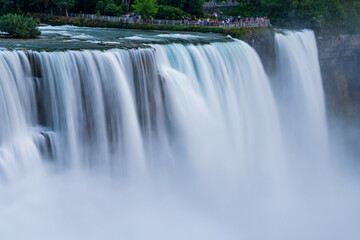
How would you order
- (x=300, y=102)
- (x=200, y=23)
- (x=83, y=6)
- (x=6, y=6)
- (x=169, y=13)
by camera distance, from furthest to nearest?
1. (x=83, y=6)
2. (x=6, y=6)
3. (x=169, y=13)
4. (x=200, y=23)
5. (x=300, y=102)

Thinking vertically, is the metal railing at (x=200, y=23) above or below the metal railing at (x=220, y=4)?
below

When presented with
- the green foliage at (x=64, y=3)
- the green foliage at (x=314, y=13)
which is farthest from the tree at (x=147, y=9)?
the green foliage at (x=314, y=13)

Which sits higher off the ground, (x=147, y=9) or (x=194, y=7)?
(x=194, y=7)

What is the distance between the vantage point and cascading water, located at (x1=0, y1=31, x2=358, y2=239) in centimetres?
1435

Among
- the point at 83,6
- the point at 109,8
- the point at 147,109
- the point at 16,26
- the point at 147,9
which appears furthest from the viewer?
the point at 83,6

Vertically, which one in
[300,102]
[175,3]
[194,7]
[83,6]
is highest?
[175,3]

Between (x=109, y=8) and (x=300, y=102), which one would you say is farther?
(x=109, y=8)

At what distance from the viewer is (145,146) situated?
17.8m

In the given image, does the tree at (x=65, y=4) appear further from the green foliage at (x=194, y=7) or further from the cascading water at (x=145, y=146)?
the cascading water at (x=145, y=146)

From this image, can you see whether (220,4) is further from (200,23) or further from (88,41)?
(88,41)

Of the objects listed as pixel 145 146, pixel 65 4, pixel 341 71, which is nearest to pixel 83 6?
pixel 65 4

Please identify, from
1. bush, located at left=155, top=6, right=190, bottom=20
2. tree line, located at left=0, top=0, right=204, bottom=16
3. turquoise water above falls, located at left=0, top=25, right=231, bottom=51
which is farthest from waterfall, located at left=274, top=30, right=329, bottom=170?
tree line, located at left=0, top=0, right=204, bottom=16

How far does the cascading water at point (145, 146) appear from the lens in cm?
1435

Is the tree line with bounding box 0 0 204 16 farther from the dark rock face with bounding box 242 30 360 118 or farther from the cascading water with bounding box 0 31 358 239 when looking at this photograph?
the cascading water with bounding box 0 31 358 239
